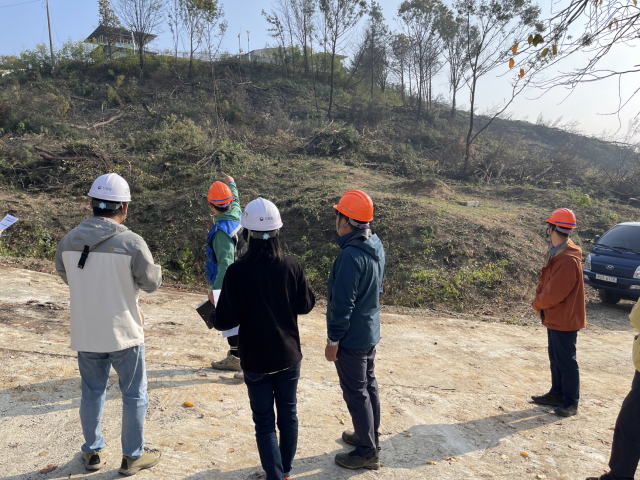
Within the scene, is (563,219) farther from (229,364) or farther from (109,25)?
(109,25)

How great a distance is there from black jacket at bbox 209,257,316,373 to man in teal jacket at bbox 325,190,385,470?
457mm

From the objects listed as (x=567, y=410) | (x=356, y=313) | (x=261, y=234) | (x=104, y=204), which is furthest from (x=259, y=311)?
(x=567, y=410)

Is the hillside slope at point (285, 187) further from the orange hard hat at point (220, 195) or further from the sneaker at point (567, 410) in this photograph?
the orange hard hat at point (220, 195)

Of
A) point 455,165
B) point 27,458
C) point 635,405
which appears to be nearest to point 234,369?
point 27,458

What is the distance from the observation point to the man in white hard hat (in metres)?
2.75

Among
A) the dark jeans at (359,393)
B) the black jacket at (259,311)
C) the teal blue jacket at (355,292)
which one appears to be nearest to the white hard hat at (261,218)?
the black jacket at (259,311)

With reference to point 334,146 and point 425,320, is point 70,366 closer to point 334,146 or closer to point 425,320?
point 425,320

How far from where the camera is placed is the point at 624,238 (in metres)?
9.84

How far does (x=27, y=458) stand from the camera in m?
3.11

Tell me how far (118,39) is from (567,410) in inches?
1668

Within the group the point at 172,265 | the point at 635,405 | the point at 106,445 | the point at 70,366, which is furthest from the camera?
the point at 172,265

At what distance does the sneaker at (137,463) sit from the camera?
2.96 metres

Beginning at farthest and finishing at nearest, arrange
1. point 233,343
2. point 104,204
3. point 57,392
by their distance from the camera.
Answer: point 233,343 → point 57,392 → point 104,204

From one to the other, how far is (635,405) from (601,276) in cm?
748
